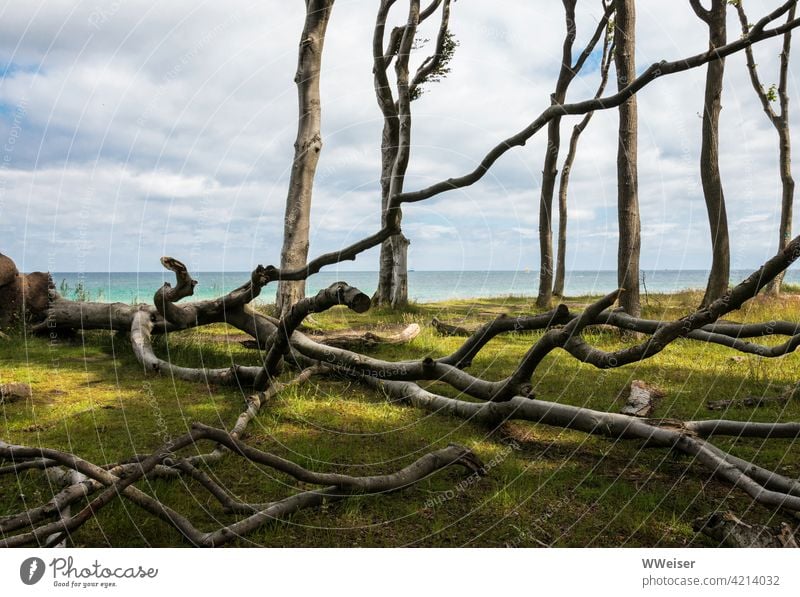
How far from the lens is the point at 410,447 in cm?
525

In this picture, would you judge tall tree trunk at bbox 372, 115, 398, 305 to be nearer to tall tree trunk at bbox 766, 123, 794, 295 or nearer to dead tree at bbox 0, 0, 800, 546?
dead tree at bbox 0, 0, 800, 546

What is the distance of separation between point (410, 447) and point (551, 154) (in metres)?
12.7

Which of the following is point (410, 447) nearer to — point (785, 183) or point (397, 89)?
point (397, 89)

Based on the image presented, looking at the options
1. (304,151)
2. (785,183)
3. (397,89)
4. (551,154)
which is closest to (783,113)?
(785,183)

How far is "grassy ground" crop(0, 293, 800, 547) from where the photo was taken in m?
3.71

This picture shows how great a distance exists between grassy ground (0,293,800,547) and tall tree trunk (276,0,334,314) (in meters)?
1.80

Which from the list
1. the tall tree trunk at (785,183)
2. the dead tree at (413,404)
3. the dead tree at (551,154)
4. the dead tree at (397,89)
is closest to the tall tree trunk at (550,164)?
the dead tree at (551,154)

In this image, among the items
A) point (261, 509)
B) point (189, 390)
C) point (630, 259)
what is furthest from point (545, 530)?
point (630, 259)

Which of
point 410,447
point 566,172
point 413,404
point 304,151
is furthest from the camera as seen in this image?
point 566,172

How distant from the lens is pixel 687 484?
440cm

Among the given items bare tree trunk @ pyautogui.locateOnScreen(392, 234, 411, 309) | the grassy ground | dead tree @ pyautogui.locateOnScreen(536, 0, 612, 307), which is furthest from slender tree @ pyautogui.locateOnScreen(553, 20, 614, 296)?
→ the grassy ground

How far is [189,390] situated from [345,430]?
7.43 ft

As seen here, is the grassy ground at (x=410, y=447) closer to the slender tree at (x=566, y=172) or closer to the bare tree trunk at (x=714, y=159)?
the bare tree trunk at (x=714, y=159)
